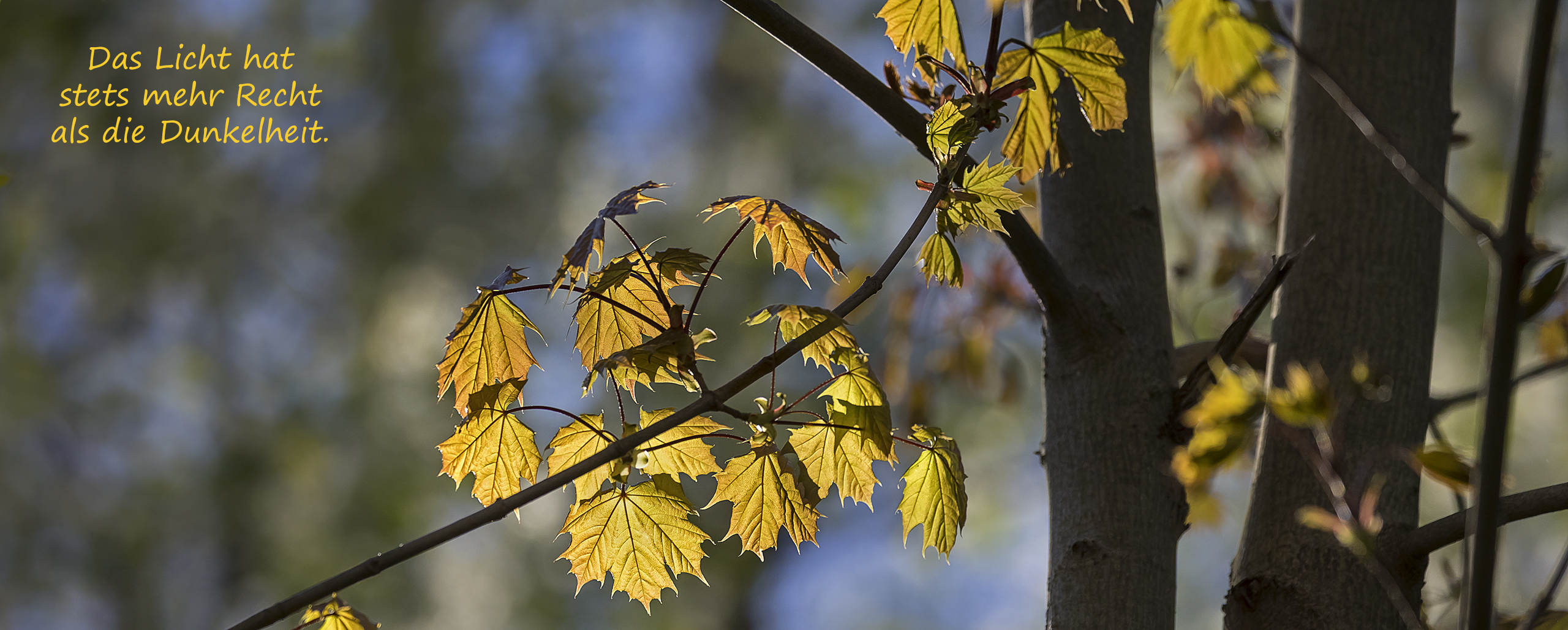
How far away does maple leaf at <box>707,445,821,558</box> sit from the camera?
0.60 m

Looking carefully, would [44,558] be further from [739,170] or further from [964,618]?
[964,618]

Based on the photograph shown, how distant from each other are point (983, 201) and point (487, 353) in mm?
357

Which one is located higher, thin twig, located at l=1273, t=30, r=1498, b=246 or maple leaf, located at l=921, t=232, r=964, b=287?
A: maple leaf, located at l=921, t=232, r=964, b=287

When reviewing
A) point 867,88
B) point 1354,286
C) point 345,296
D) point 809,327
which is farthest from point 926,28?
point 345,296

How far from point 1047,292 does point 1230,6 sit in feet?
0.77

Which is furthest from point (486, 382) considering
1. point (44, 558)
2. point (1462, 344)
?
point (44, 558)

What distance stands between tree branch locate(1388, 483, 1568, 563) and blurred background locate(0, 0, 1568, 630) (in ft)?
Answer: 10.5

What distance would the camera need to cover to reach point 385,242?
4.45m

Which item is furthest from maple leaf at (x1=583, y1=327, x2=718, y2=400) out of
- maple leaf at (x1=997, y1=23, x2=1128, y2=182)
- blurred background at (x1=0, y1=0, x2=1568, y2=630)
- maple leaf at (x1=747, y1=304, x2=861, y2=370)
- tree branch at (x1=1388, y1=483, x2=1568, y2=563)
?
blurred background at (x1=0, y1=0, x2=1568, y2=630)

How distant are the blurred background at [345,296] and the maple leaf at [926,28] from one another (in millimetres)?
3240

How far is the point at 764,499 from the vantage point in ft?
2.07

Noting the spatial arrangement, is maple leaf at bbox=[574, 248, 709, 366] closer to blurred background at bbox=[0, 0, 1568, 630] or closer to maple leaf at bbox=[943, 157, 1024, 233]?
maple leaf at bbox=[943, 157, 1024, 233]

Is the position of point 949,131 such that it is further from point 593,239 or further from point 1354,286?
point 1354,286

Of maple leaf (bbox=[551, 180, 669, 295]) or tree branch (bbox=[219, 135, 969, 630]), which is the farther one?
maple leaf (bbox=[551, 180, 669, 295])
